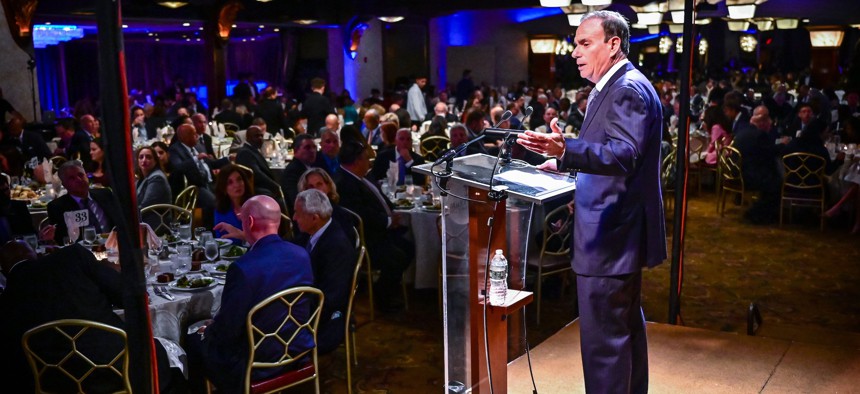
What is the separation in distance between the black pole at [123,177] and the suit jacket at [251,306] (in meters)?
1.85

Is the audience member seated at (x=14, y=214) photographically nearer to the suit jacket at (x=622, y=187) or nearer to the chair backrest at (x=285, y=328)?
the chair backrest at (x=285, y=328)

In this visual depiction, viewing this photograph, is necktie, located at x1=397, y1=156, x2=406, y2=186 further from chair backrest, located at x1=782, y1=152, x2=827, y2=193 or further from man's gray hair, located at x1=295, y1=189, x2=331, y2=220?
chair backrest, located at x1=782, y1=152, x2=827, y2=193

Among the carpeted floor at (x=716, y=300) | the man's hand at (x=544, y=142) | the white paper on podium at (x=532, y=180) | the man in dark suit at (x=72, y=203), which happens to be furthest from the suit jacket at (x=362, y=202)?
the man's hand at (x=544, y=142)

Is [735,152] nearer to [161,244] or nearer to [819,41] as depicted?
[161,244]

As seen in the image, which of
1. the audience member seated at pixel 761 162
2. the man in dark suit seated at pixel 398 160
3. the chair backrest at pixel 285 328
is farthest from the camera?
the audience member seated at pixel 761 162

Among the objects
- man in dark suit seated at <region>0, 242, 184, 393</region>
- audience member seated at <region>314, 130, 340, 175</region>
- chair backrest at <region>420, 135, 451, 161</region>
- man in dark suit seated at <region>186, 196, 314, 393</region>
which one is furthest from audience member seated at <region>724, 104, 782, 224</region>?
man in dark suit seated at <region>0, 242, 184, 393</region>

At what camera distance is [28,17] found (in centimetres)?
1318

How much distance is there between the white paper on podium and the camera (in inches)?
103

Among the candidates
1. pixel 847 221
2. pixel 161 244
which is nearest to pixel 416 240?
pixel 161 244

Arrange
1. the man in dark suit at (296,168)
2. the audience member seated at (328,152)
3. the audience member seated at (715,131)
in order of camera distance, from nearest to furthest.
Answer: the man in dark suit at (296,168)
the audience member seated at (328,152)
the audience member seated at (715,131)

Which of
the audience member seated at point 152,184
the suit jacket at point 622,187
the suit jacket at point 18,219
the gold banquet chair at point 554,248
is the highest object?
the suit jacket at point 622,187

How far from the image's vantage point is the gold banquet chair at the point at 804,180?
7.71 metres

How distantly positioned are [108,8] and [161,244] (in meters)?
3.20

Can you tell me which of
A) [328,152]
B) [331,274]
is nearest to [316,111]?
[328,152]
